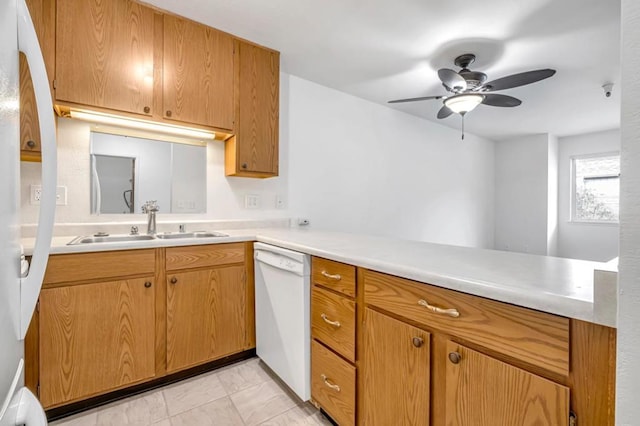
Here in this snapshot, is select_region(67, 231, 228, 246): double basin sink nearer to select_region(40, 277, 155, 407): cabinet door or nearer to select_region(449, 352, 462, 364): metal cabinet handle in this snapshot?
select_region(40, 277, 155, 407): cabinet door

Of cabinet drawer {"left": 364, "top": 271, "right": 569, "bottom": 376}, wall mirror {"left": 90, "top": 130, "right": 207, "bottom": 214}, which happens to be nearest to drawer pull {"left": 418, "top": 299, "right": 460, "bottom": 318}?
cabinet drawer {"left": 364, "top": 271, "right": 569, "bottom": 376}

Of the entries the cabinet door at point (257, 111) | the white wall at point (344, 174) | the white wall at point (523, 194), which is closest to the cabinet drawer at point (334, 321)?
the cabinet door at point (257, 111)

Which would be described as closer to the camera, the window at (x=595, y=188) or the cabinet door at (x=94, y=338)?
the cabinet door at (x=94, y=338)

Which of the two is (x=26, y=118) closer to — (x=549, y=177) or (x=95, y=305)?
(x=95, y=305)

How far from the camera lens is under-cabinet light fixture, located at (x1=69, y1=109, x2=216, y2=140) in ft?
5.69

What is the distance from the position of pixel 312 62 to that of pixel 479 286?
228 centimetres

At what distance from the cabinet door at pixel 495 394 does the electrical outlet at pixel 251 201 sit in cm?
192

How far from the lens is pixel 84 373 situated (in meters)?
1.45

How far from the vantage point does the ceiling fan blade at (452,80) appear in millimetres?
2113

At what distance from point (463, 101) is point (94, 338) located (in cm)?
284

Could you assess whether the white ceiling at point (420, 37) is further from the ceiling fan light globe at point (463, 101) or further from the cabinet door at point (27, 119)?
the cabinet door at point (27, 119)

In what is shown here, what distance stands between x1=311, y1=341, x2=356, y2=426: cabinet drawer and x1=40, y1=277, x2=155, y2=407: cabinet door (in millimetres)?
939

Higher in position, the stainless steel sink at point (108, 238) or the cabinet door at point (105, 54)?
the cabinet door at point (105, 54)

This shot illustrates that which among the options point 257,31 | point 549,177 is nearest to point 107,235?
point 257,31
